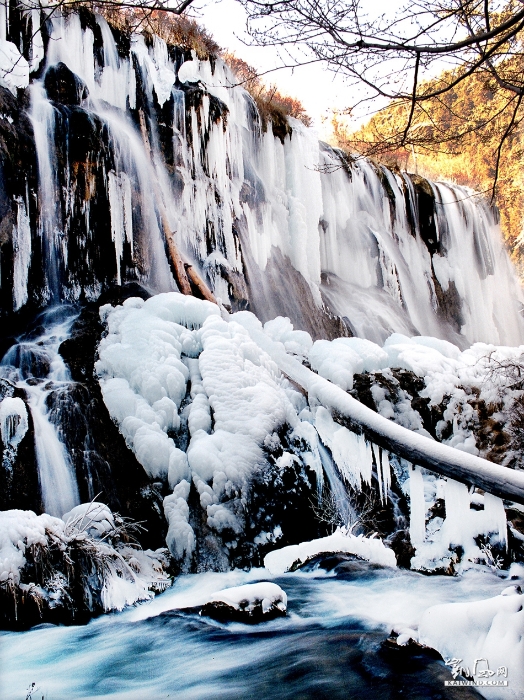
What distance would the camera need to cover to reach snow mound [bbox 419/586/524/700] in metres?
2.35

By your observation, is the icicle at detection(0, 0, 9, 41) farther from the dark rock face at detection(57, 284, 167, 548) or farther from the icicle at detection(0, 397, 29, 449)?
the icicle at detection(0, 397, 29, 449)

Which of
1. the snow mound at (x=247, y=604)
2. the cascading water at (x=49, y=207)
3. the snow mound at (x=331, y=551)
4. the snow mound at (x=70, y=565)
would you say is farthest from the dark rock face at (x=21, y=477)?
the cascading water at (x=49, y=207)

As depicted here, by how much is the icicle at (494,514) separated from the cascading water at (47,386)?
2919 mm

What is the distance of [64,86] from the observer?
7.30m

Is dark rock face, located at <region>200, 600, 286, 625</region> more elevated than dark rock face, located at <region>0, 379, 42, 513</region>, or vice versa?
dark rock face, located at <region>0, 379, 42, 513</region>

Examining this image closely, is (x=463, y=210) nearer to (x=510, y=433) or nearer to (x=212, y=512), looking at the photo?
(x=510, y=433)

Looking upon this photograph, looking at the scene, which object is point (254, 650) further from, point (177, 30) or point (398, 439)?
point (177, 30)

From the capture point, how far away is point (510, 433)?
19.2 feet

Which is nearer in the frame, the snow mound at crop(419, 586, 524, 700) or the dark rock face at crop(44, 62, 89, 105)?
the snow mound at crop(419, 586, 524, 700)

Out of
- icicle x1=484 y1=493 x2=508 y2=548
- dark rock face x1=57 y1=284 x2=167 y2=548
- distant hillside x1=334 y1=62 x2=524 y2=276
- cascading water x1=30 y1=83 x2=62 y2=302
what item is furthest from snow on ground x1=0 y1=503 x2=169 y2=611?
distant hillside x1=334 y1=62 x2=524 y2=276

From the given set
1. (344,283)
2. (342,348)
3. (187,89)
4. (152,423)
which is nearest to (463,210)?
(344,283)

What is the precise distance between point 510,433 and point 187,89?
6176 millimetres

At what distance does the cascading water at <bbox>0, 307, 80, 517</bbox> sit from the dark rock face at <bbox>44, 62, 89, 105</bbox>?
2.89 metres

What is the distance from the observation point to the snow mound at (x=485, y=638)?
2.35 metres
